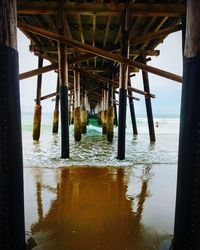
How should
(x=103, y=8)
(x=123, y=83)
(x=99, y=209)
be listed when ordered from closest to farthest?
(x=99, y=209)
(x=103, y=8)
(x=123, y=83)

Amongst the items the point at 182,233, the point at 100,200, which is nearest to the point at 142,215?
the point at 100,200

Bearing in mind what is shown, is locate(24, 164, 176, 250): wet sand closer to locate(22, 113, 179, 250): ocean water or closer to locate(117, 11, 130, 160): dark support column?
locate(22, 113, 179, 250): ocean water

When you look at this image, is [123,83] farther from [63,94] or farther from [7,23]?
[7,23]

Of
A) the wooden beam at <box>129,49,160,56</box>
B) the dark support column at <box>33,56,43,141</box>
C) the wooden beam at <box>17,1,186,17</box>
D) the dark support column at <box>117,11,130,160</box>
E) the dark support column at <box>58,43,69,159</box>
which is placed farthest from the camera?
the dark support column at <box>33,56,43,141</box>

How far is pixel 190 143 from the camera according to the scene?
73.1 inches

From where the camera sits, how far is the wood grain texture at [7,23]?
1.74m

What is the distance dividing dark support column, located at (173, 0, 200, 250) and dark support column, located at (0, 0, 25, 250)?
3.93ft

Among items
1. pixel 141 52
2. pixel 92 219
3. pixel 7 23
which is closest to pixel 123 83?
pixel 141 52

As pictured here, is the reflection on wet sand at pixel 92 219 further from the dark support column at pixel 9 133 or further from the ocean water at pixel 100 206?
the dark support column at pixel 9 133

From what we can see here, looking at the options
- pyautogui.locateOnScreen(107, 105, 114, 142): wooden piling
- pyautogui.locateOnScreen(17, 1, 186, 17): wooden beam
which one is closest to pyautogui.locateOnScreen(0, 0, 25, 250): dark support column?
pyautogui.locateOnScreen(17, 1, 186, 17): wooden beam

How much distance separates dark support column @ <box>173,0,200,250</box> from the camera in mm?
1794

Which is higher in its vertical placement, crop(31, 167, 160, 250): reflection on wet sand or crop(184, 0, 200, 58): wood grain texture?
crop(184, 0, 200, 58): wood grain texture

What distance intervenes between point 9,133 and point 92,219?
1417 millimetres

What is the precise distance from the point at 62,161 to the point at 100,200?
2668mm
